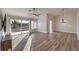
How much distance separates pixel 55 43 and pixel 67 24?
412 mm

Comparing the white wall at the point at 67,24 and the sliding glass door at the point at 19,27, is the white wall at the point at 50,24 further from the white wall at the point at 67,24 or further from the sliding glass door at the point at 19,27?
the sliding glass door at the point at 19,27

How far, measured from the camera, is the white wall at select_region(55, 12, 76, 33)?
1.73 metres

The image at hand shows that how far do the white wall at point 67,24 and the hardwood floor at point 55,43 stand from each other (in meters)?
0.11

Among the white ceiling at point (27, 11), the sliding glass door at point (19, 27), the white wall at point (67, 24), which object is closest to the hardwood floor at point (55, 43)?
the white wall at point (67, 24)

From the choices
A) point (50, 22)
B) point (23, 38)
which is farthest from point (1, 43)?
point (50, 22)

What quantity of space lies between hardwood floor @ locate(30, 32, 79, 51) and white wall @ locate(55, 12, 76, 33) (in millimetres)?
108

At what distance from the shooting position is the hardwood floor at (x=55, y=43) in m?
1.65

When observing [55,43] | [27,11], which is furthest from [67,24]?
[27,11]

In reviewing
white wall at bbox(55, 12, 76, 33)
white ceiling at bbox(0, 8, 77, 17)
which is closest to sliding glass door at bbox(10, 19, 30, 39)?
white ceiling at bbox(0, 8, 77, 17)

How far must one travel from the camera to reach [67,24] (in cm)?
180


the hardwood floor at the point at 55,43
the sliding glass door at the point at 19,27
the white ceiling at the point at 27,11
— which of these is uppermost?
the white ceiling at the point at 27,11
